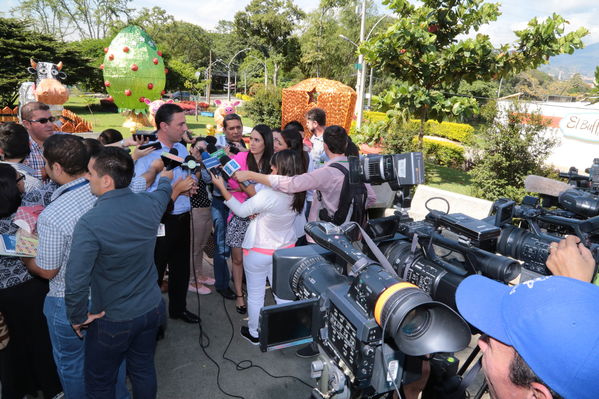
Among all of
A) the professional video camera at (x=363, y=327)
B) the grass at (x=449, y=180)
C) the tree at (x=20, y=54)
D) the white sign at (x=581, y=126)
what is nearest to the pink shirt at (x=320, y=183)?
the professional video camera at (x=363, y=327)

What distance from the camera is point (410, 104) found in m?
8.48

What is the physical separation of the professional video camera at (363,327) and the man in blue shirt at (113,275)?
1.00m

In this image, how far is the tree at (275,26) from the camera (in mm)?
38438

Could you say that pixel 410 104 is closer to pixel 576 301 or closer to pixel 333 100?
pixel 333 100

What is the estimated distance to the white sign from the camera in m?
11.0

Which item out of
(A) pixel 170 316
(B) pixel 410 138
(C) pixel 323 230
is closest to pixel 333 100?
(B) pixel 410 138

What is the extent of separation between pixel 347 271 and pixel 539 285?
96cm

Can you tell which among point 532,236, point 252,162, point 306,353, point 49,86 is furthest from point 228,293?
point 49,86

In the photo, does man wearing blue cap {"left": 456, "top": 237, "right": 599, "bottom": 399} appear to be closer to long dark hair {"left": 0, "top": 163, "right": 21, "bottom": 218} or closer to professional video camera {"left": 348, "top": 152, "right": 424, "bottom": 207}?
professional video camera {"left": 348, "top": 152, "right": 424, "bottom": 207}

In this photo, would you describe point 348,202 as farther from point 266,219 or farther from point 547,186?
point 547,186

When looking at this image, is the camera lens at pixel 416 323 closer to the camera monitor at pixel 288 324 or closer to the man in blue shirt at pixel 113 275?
the camera monitor at pixel 288 324

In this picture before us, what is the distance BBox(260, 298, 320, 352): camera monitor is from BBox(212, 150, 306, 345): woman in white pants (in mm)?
1570

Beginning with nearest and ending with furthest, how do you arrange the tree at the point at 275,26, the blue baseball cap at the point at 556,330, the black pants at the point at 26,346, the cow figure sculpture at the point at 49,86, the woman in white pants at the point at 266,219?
the blue baseball cap at the point at 556,330, the black pants at the point at 26,346, the woman in white pants at the point at 266,219, the cow figure sculpture at the point at 49,86, the tree at the point at 275,26

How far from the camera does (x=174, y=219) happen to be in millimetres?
3543
